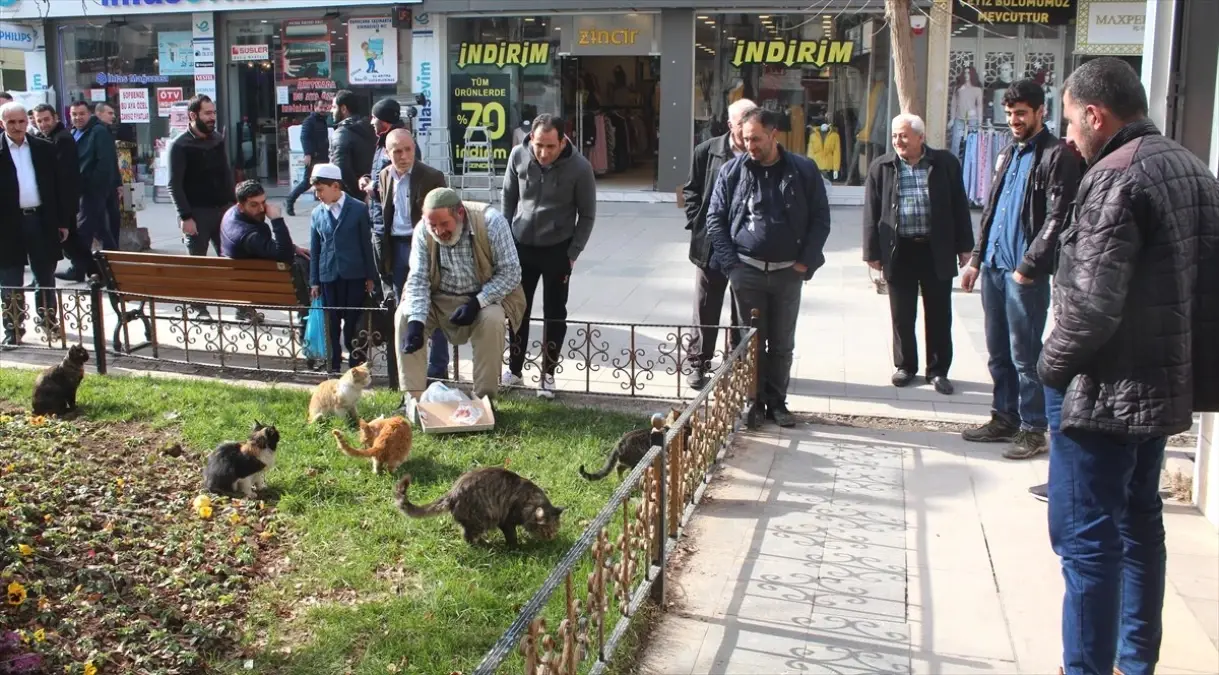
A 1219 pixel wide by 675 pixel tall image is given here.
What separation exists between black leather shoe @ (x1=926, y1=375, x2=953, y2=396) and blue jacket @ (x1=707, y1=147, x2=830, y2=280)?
144cm

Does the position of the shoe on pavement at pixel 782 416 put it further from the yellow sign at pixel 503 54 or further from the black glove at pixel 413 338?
the yellow sign at pixel 503 54

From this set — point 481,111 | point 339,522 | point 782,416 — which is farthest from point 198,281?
point 481,111

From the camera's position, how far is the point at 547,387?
7414 mm

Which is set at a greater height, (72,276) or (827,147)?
(827,147)

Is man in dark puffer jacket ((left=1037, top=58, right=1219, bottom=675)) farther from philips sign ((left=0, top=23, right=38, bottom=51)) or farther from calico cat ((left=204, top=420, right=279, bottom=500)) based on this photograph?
philips sign ((left=0, top=23, right=38, bottom=51))

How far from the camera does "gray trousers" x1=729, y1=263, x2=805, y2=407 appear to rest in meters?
6.77

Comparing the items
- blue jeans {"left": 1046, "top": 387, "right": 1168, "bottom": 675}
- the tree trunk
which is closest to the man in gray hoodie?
blue jeans {"left": 1046, "top": 387, "right": 1168, "bottom": 675}

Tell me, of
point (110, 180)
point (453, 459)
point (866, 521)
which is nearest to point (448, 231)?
point (453, 459)

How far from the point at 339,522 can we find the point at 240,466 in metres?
0.66

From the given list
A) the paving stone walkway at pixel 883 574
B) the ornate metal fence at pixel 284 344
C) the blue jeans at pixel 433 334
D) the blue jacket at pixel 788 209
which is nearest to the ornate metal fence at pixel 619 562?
the paving stone walkway at pixel 883 574

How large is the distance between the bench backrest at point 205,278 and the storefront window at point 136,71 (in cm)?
1446

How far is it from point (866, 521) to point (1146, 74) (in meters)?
2.84

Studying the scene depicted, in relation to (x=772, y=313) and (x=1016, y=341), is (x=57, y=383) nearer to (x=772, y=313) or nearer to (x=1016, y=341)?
(x=772, y=313)

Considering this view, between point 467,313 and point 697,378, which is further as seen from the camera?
point 697,378
